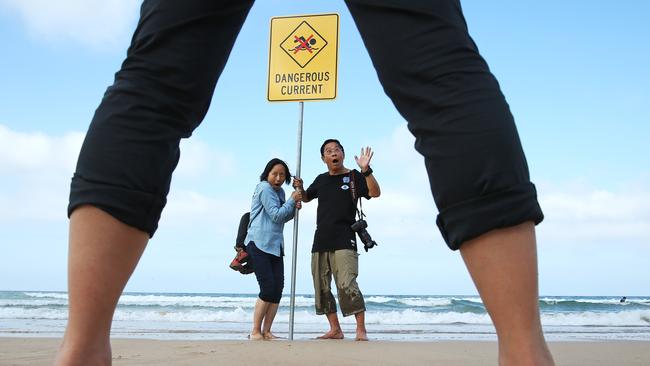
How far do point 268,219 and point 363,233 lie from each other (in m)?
1.03

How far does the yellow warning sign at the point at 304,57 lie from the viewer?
20.2 feet

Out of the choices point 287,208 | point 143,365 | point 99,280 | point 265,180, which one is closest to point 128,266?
point 99,280

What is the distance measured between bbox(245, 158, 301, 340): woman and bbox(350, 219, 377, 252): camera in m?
0.65

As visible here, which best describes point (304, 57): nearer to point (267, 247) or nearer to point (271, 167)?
point (271, 167)

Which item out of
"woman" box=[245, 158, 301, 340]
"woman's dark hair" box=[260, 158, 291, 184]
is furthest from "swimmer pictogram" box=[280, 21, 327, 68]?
"woman" box=[245, 158, 301, 340]

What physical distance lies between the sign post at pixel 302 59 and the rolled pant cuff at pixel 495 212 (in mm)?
5291

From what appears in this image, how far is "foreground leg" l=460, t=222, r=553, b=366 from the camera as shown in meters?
0.83

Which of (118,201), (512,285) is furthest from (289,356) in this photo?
Result: (512,285)

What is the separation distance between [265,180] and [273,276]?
43.3 inches

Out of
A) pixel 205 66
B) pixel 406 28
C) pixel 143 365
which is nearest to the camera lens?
pixel 406 28

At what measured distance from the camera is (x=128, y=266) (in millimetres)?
1011

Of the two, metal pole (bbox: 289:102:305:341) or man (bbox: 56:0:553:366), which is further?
metal pole (bbox: 289:102:305:341)

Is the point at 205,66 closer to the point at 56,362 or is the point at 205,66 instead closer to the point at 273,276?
the point at 56,362

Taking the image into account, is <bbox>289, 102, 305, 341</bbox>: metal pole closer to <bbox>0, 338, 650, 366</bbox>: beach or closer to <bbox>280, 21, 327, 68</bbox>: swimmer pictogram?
<bbox>280, 21, 327, 68</bbox>: swimmer pictogram
